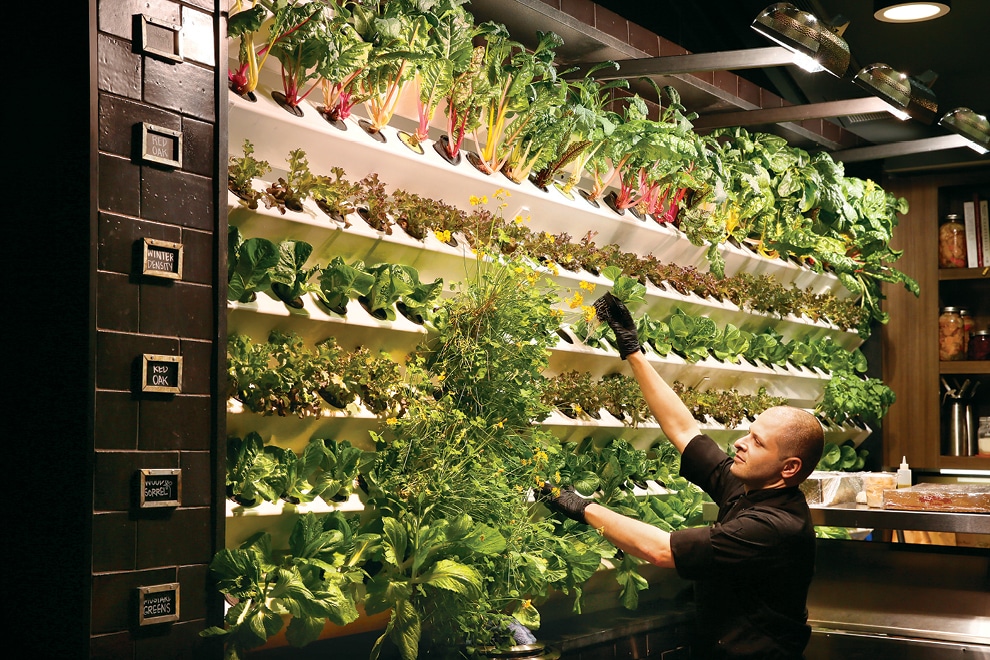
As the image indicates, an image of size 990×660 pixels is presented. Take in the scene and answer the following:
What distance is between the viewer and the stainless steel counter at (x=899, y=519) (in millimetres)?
3838

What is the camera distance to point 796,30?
3521mm

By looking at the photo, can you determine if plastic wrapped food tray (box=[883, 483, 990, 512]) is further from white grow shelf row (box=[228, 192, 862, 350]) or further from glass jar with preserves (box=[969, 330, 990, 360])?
glass jar with preserves (box=[969, 330, 990, 360])

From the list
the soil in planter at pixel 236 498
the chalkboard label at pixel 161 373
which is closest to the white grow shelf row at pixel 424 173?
the chalkboard label at pixel 161 373

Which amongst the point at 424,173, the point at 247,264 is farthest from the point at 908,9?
the point at 247,264

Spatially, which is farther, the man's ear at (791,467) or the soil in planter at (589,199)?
the soil in planter at (589,199)

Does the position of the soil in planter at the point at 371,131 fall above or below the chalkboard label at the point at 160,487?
above

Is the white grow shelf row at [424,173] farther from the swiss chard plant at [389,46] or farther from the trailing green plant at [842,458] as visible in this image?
the trailing green plant at [842,458]

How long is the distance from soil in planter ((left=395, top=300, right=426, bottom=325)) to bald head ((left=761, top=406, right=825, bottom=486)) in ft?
3.68

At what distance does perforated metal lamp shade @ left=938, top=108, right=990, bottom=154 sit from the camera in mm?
4613

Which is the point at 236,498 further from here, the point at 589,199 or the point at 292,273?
the point at 589,199

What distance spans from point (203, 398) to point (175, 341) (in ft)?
0.54

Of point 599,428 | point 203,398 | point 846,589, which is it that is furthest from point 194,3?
point 846,589

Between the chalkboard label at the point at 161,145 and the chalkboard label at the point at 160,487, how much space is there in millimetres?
752

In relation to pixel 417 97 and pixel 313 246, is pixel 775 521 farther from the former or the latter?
pixel 417 97
